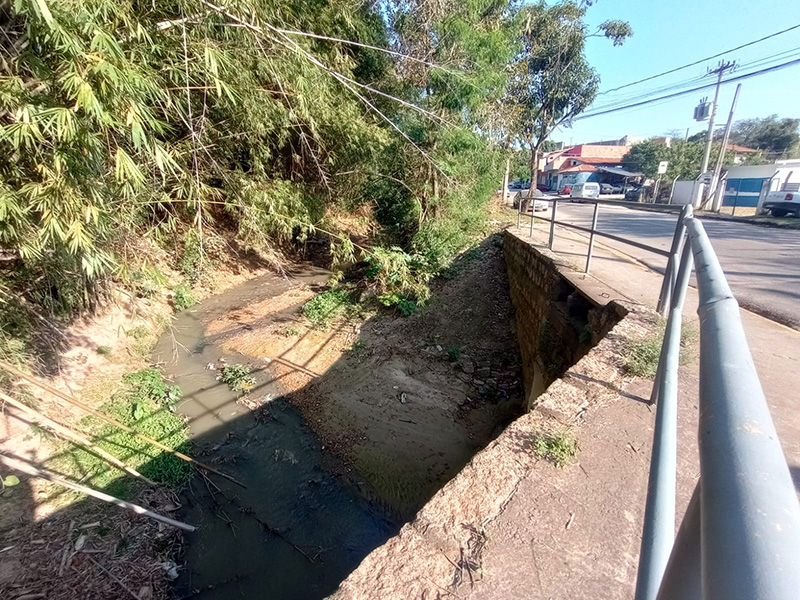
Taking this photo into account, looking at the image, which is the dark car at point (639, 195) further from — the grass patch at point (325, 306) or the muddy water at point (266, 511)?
the muddy water at point (266, 511)

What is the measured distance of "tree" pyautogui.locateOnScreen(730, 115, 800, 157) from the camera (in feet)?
113

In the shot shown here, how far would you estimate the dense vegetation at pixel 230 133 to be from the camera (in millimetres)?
2209

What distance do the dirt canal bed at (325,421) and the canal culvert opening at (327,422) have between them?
0.6 inches

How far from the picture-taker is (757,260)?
20.2 feet

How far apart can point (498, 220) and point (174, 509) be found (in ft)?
33.5

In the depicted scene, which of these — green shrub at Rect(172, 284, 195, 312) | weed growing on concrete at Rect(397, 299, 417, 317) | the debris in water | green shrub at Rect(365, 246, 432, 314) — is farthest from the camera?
green shrub at Rect(172, 284, 195, 312)

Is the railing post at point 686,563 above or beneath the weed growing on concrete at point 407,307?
above

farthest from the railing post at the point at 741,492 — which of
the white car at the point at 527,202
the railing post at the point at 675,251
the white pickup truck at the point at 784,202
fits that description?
the white pickup truck at the point at 784,202

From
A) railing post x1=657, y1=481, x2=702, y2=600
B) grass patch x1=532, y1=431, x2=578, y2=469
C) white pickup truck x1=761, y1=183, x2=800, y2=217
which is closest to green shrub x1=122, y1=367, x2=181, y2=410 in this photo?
grass patch x1=532, y1=431, x2=578, y2=469

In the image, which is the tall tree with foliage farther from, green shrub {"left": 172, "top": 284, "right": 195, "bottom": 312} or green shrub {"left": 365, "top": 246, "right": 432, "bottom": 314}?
green shrub {"left": 172, "top": 284, "right": 195, "bottom": 312}

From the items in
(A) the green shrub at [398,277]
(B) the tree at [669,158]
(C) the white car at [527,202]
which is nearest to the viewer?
(A) the green shrub at [398,277]

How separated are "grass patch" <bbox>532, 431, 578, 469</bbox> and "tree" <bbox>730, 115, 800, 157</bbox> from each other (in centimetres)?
4963

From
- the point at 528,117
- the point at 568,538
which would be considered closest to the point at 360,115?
the point at 568,538

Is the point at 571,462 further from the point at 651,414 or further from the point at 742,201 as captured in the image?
the point at 742,201
